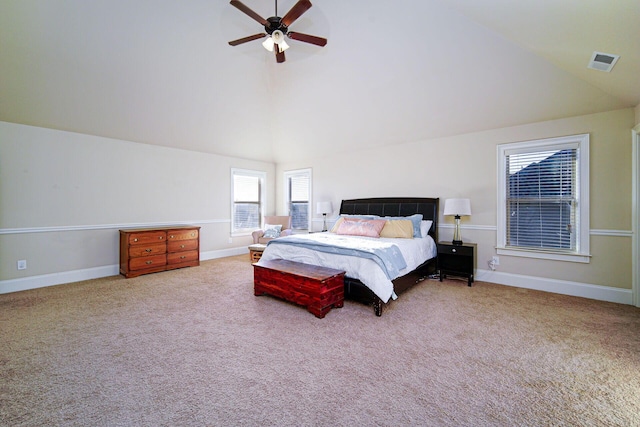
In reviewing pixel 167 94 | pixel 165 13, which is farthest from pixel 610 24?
pixel 167 94

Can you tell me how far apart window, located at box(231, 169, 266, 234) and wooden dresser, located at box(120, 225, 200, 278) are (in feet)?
4.52

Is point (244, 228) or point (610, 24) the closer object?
point (610, 24)

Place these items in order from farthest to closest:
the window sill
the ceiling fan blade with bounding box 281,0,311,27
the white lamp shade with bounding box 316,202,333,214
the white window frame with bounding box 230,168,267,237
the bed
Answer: the white window frame with bounding box 230,168,267,237
the white lamp shade with bounding box 316,202,333,214
the window sill
the bed
the ceiling fan blade with bounding box 281,0,311,27

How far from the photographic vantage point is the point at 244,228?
691 cm

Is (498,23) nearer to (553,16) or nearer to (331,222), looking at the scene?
(553,16)

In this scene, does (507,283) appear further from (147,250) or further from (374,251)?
(147,250)

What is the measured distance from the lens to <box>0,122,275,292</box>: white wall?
3.90 meters

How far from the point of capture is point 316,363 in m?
2.13

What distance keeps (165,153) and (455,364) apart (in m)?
5.80

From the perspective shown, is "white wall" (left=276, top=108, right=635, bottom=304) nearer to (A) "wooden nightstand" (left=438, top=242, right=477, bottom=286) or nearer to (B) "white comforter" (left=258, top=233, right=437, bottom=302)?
(A) "wooden nightstand" (left=438, top=242, right=477, bottom=286)

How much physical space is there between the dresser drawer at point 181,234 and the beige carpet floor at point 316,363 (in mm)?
1606

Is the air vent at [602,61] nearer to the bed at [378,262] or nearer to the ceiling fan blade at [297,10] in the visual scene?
the bed at [378,262]

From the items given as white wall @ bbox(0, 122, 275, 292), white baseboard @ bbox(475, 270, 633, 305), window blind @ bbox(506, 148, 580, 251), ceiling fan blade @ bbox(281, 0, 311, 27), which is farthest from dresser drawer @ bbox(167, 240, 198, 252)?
window blind @ bbox(506, 148, 580, 251)

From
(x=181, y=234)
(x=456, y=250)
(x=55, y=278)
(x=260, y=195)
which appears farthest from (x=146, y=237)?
(x=456, y=250)
